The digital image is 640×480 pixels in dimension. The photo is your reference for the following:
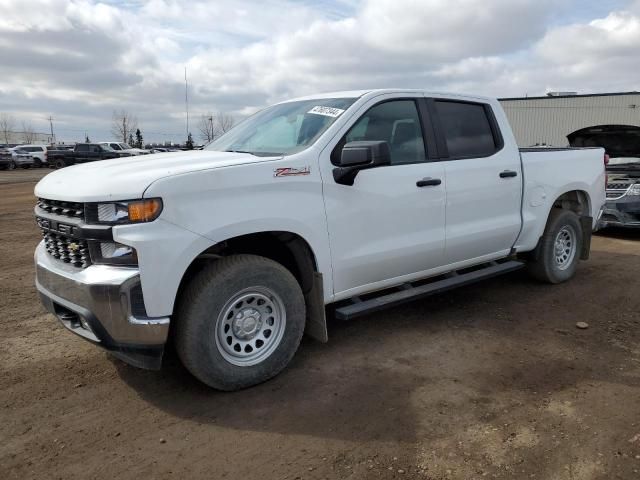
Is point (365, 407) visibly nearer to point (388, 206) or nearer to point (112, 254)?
point (388, 206)

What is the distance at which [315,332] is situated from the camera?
399 centimetres

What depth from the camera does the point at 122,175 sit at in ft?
10.6

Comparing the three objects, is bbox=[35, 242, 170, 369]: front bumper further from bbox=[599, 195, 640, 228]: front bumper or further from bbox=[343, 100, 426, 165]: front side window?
bbox=[599, 195, 640, 228]: front bumper

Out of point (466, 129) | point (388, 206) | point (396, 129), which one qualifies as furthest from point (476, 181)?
point (388, 206)

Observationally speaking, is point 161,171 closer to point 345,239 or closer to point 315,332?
point 345,239

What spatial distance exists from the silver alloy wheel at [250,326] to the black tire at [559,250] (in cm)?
347

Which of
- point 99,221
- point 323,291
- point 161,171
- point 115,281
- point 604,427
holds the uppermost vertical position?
point 161,171

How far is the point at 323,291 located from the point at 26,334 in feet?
8.88

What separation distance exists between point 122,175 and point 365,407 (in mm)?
2084

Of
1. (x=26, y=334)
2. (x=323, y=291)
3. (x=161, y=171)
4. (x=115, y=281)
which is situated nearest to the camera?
(x=115, y=281)

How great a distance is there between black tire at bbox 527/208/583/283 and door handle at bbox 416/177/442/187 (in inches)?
81.7

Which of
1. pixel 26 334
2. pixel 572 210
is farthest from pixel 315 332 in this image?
pixel 572 210

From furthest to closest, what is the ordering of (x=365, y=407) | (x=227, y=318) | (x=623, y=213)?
(x=623, y=213) → (x=227, y=318) → (x=365, y=407)

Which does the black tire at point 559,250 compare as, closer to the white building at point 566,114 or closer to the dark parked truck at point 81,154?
the white building at point 566,114
